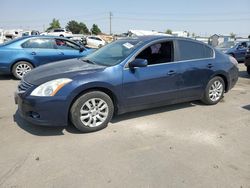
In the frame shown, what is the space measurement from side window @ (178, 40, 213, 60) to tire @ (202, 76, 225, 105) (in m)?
0.56

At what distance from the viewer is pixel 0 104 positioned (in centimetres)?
556

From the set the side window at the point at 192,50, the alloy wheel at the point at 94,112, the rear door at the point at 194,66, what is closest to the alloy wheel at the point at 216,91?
the rear door at the point at 194,66

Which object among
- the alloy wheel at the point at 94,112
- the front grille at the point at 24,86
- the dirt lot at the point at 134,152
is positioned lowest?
the dirt lot at the point at 134,152

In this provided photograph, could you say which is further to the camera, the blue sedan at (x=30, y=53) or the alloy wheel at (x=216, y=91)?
the blue sedan at (x=30, y=53)

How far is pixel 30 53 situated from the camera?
8094 mm

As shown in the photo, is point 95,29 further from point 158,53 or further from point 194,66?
point 158,53

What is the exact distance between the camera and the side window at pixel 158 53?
470 centimetres

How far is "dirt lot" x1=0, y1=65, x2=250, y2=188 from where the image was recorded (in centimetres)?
292

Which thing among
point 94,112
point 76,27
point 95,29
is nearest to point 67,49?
point 94,112

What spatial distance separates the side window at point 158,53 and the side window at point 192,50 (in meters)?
0.23

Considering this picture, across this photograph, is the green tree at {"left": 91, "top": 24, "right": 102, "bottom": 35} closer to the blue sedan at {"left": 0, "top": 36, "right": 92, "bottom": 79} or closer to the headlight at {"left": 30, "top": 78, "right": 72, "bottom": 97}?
the blue sedan at {"left": 0, "top": 36, "right": 92, "bottom": 79}

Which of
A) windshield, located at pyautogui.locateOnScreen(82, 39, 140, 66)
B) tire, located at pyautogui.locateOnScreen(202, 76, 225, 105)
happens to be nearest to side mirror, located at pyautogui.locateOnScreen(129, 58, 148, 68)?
windshield, located at pyautogui.locateOnScreen(82, 39, 140, 66)

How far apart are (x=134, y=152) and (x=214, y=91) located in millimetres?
2956

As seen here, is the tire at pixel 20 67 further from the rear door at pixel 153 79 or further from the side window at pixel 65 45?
the rear door at pixel 153 79
